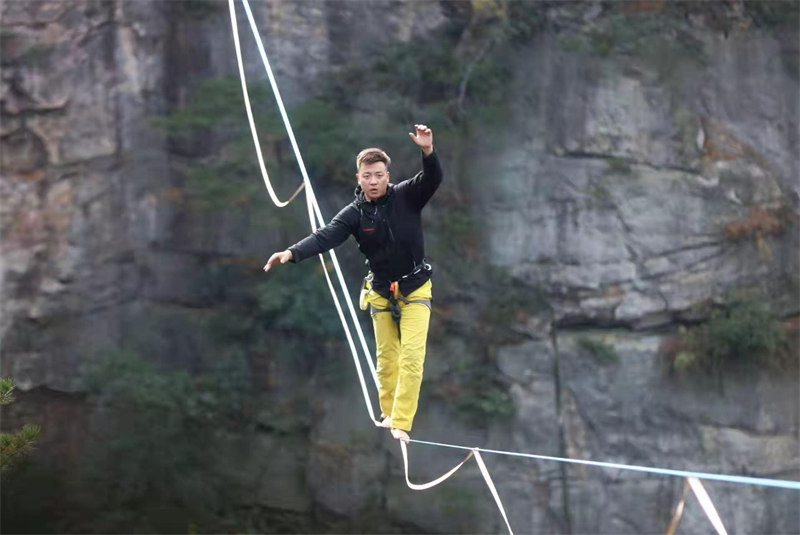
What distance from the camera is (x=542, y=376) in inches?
508

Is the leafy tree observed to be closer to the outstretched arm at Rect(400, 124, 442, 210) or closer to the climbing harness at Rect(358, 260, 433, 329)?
the climbing harness at Rect(358, 260, 433, 329)

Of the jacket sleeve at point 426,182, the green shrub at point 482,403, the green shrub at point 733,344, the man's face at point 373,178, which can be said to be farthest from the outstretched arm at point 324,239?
the green shrub at point 733,344

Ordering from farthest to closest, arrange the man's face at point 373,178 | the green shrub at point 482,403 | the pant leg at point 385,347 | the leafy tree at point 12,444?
the green shrub at point 482,403
the leafy tree at point 12,444
the pant leg at point 385,347
the man's face at point 373,178

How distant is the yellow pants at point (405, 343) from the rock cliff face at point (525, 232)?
24.7 feet

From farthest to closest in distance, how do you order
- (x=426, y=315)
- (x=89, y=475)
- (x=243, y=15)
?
(x=243, y=15)
(x=89, y=475)
(x=426, y=315)

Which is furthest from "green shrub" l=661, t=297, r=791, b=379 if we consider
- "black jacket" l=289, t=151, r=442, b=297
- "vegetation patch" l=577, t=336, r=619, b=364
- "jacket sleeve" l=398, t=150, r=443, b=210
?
"jacket sleeve" l=398, t=150, r=443, b=210

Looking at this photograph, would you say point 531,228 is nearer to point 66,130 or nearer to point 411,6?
point 411,6

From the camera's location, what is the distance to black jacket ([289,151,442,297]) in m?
4.76

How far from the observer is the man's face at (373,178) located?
4699 millimetres

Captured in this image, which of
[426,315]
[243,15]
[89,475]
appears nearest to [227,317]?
[89,475]

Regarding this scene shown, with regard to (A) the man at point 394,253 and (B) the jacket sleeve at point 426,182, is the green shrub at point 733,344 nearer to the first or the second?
(A) the man at point 394,253

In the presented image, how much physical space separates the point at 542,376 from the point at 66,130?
641 centimetres

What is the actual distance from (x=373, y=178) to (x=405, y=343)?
2.70ft

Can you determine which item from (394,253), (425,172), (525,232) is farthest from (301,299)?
(425,172)
